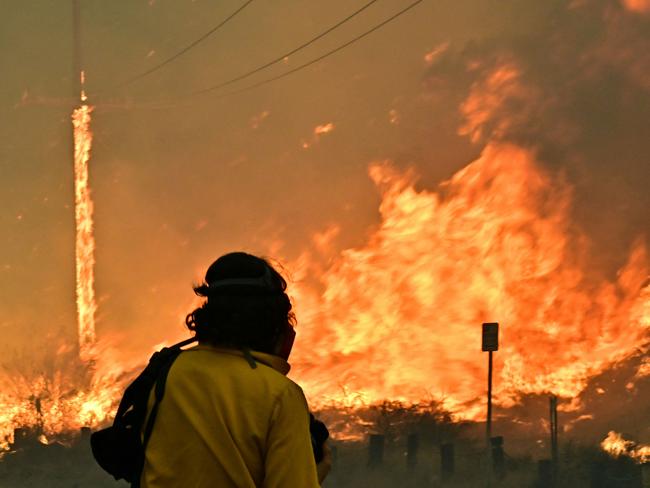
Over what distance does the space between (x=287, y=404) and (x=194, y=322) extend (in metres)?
0.42

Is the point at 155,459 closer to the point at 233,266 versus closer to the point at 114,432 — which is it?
the point at 114,432

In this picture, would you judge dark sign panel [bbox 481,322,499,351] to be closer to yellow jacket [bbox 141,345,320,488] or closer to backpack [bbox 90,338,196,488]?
backpack [bbox 90,338,196,488]

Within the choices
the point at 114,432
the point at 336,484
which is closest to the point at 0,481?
the point at 336,484

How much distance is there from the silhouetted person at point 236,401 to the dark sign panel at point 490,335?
81.3 feet

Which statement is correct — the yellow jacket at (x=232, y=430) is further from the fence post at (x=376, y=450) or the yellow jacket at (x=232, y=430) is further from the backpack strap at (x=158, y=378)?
the fence post at (x=376, y=450)

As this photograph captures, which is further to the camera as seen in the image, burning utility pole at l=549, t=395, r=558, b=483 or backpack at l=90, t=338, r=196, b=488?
burning utility pole at l=549, t=395, r=558, b=483

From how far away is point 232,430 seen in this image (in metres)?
3.17

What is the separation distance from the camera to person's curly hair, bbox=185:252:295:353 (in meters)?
3.32

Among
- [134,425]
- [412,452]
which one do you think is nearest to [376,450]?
[412,452]

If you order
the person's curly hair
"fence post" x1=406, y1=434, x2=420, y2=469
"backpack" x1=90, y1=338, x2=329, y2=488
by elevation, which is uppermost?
the person's curly hair

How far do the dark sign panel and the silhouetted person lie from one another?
24795mm

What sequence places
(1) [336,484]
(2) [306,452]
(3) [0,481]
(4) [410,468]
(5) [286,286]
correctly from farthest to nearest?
(3) [0,481] < (4) [410,468] < (1) [336,484] < (5) [286,286] < (2) [306,452]

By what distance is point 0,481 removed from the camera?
49031 millimetres

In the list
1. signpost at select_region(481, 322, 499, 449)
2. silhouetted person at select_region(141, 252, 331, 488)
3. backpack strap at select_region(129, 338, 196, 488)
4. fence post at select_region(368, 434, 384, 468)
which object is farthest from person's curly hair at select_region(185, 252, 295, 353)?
fence post at select_region(368, 434, 384, 468)
